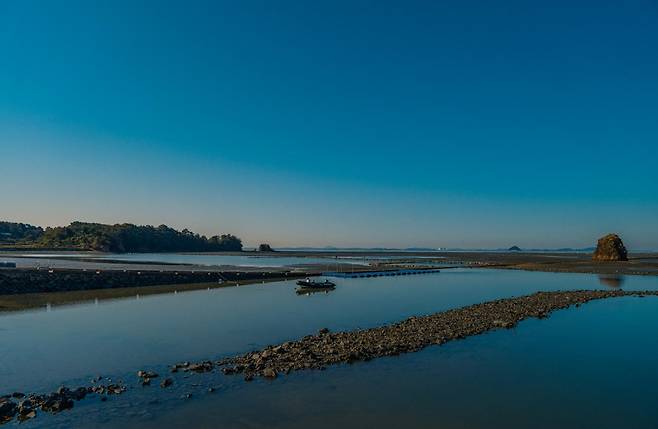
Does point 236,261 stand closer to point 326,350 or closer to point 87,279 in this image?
point 87,279

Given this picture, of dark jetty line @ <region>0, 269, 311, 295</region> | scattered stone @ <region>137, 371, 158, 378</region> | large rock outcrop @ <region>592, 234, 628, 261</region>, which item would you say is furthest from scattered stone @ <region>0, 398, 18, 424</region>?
large rock outcrop @ <region>592, 234, 628, 261</region>

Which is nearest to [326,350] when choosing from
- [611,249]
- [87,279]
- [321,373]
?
[321,373]

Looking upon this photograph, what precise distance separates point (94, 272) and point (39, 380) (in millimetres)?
38331

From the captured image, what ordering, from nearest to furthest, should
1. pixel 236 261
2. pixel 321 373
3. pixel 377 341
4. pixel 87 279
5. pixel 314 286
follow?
1. pixel 321 373
2. pixel 377 341
3. pixel 87 279
4. pixel 314 286
5. pixel 236 261

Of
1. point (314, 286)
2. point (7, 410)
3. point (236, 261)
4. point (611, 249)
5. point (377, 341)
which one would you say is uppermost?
point (611, 249)

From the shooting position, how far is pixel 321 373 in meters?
17.2

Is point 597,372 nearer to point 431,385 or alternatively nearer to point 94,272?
point 431,385

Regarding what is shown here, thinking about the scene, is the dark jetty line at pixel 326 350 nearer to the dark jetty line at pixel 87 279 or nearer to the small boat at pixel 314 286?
the small boat at pixel 314 286

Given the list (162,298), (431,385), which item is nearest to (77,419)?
(431,385)

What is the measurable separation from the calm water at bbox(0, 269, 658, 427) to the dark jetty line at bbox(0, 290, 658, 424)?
Answer: 71 cm

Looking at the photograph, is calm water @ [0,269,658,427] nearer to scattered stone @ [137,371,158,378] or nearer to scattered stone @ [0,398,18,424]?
scattered stone @ [137,371,158,378]

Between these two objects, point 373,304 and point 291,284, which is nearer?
point 373,304

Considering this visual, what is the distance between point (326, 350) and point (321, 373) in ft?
9.45

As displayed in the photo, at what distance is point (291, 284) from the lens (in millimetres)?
54906
